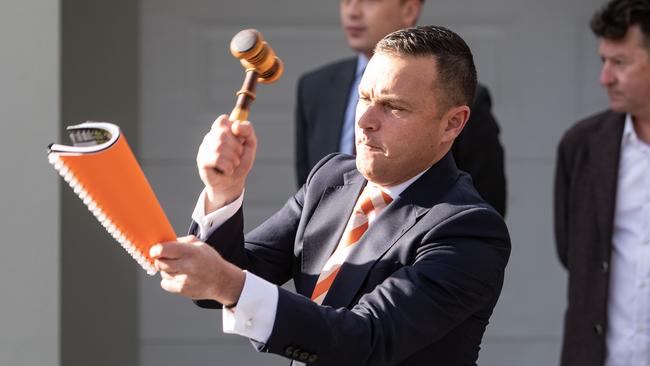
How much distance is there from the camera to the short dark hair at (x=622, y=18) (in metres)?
4.48

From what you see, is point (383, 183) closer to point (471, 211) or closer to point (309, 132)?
point (471, 211)

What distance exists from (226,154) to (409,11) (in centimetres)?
243

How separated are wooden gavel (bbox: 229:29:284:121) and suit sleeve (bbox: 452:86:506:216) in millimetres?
1839

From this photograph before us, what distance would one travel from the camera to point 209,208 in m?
2.48

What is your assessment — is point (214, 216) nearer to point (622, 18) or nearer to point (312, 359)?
point (312, 359)

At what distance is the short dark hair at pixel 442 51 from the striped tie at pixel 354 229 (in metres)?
0.24

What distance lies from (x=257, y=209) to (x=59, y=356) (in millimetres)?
1404

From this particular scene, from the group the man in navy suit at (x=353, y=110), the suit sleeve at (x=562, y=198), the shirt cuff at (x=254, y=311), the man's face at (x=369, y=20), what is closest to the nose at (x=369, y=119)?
the shirt cuff at (x=254, y=311)

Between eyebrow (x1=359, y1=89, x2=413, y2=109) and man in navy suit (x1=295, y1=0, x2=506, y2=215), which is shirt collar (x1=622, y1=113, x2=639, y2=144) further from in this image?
eyebrow (x1=359, y1=89, x2=413, y2=109)

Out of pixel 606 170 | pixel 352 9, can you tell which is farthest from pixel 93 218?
pixel 606 170

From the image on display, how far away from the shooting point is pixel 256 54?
2.42 metres

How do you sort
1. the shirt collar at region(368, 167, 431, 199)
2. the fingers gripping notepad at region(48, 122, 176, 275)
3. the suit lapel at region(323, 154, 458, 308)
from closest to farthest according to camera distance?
the fingers gripping notepad at region(48, 122, 176, 275)
the suit lapel at region(323, 154, 458, 308)
the shirt collar at region(368, 167, 431, 199)

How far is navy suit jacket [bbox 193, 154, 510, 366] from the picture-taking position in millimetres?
2268

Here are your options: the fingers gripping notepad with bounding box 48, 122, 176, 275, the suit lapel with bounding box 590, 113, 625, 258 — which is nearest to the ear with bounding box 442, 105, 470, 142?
the fingers gripping notepad with bounding box 48, 122, 176, 275
